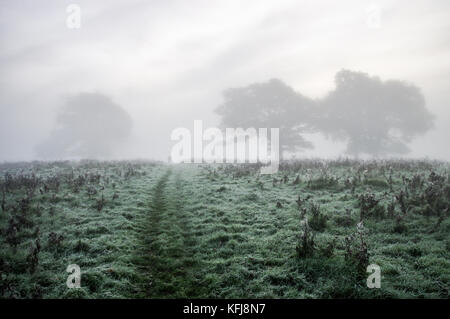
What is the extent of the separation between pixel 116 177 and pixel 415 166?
20.3 metres

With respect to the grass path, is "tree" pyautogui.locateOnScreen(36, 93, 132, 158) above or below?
above

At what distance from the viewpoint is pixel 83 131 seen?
228 ft

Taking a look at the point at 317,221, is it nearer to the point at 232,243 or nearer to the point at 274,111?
the point at 232,243

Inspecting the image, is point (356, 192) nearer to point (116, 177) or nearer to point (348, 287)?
point (348, 287)

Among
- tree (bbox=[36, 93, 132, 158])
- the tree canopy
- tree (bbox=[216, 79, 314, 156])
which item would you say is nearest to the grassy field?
tree (bbox=[216, 79, 314, 156])

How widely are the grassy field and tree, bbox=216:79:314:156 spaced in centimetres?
3098

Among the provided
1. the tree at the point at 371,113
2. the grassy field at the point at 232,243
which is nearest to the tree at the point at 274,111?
the tree at the point at 371,113

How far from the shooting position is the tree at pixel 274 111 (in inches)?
1801

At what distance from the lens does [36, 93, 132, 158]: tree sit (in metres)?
69.8

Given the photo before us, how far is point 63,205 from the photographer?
13.3m
